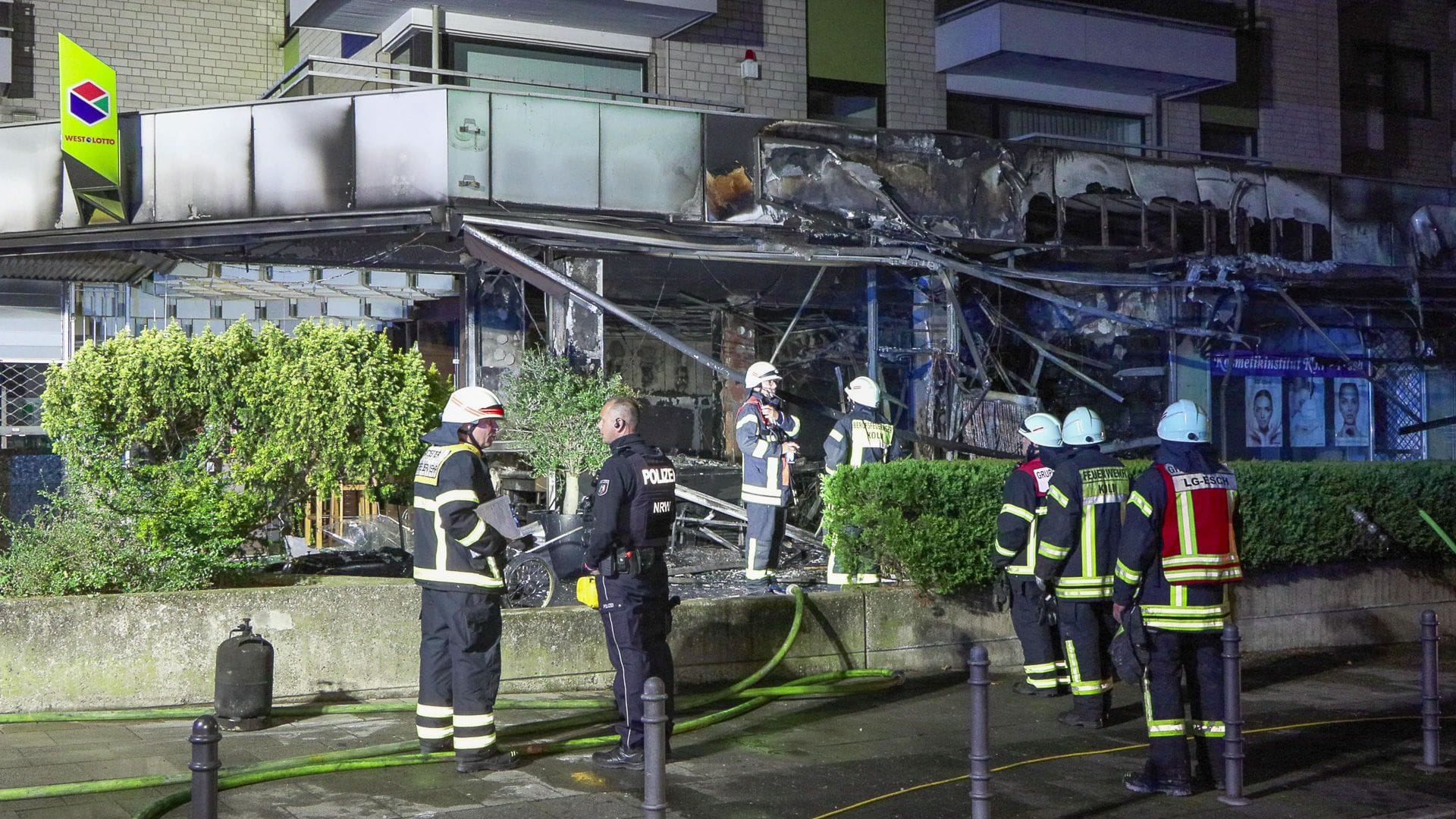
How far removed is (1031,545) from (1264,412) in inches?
457

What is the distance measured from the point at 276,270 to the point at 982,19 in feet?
29.2

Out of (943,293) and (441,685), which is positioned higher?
(943,293)

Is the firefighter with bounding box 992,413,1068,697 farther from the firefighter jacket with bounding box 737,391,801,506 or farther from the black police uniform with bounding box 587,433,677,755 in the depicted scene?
the black police uniform with bounding box 587,433,677,755

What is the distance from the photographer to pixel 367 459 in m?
10.5

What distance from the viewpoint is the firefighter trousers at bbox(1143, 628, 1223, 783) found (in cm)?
723

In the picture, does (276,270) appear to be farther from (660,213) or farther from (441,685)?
(441,685)

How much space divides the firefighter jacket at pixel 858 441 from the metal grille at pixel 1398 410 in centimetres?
1082

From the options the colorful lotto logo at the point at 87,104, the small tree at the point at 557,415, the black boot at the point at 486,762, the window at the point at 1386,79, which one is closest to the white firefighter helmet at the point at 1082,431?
the black boot at the point at 486,762

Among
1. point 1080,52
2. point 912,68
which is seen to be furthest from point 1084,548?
point 912,68

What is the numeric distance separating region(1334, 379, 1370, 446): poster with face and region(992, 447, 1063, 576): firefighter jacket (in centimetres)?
1248

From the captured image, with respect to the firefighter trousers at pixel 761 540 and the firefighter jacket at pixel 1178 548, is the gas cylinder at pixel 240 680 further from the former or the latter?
the firefighter jacket at pixel 1178 548

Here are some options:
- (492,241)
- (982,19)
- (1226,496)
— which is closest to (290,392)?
(492,241)

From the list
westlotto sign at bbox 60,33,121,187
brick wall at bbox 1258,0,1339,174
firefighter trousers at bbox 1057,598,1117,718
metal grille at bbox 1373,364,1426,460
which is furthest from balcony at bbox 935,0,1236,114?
firefighter trousers at bbox 1057,598,1117,718

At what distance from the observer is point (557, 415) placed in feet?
A: 40.3
